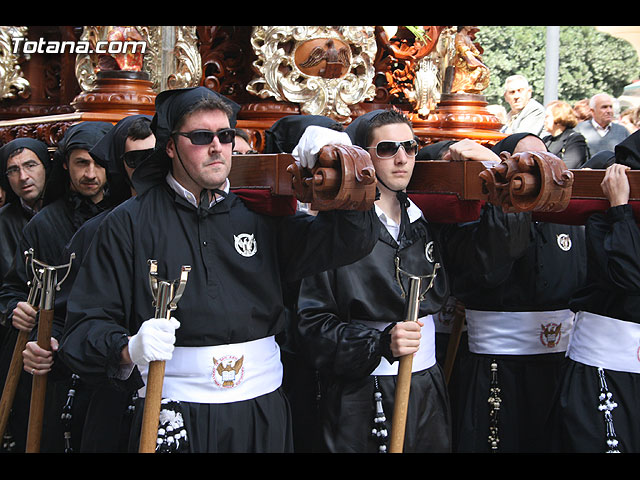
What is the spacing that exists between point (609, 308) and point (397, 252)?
102cm

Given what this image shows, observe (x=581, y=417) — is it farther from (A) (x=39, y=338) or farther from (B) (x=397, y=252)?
(A) (x=39, y=338)

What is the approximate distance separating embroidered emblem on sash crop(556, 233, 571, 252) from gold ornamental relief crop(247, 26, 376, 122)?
6.32ft

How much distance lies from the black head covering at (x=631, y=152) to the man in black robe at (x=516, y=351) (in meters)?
0.58

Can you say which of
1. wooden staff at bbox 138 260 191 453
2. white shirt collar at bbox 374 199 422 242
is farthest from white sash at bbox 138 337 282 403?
white shirt collar at bbox 374 199 422 242

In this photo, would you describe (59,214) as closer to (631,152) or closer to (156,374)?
(156,374)

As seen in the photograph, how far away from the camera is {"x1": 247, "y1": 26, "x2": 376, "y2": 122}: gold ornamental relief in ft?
19.9

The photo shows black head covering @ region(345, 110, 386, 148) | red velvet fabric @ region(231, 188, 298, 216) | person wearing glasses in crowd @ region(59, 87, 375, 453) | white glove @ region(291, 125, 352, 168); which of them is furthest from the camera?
black head covering @ region(345, 110, 386, 148)

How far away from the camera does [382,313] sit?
4027 millimetres

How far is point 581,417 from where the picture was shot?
4.23 m

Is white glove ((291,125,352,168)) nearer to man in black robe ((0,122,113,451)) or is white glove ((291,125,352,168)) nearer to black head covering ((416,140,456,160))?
man in black robe ((0,122,113,451))

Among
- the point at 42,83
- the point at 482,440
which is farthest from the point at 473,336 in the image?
the point at 42,83

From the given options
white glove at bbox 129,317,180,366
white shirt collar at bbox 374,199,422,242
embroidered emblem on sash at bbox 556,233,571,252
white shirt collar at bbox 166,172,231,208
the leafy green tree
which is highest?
the leafy green tree

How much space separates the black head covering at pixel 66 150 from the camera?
480cm

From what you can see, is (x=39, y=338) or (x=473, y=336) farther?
(x=473, y=336)
